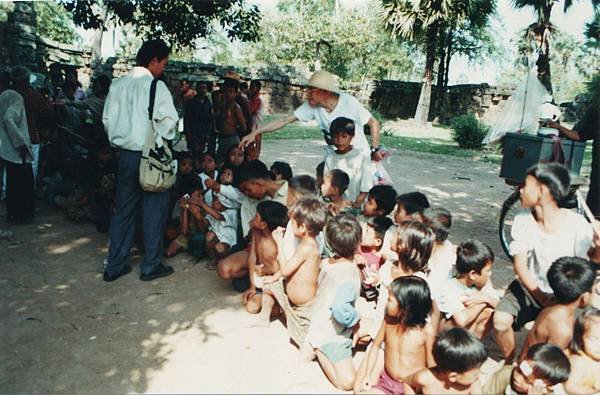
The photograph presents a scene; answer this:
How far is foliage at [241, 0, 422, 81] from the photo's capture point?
32062 millimetres

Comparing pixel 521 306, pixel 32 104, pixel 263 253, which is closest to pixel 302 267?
pixel 263 253

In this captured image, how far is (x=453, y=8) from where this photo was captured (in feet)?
53.1

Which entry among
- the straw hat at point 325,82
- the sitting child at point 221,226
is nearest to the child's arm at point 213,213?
the sitting child at point 221,226

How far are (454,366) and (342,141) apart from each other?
2286 mm

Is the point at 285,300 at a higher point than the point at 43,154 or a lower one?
lower

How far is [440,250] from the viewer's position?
10.9 feet

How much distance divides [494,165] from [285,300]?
8918mm

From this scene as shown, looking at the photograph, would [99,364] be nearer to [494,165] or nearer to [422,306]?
[422,306]

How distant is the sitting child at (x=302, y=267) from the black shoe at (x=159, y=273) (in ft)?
4.48

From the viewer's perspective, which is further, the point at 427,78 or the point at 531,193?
the point at 427,78

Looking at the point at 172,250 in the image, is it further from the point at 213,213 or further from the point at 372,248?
the point at 372,248

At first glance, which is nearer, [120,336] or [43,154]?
[120,336]

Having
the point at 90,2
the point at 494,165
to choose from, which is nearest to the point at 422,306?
the point at 90,2

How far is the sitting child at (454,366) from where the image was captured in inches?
87.8
